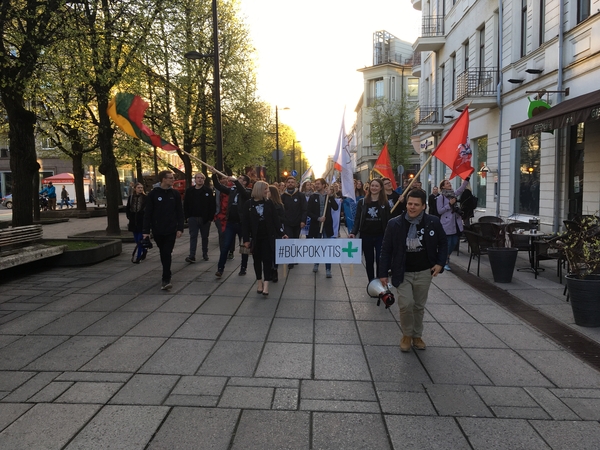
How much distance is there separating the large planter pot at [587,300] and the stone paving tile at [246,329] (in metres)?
3.71

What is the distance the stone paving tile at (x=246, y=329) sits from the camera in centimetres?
548

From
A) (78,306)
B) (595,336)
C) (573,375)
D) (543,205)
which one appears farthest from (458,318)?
(543,205)

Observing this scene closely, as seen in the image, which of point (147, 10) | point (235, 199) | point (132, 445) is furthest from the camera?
point (147, 10)

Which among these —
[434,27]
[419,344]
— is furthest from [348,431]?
[434,27]

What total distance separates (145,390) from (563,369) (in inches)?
148

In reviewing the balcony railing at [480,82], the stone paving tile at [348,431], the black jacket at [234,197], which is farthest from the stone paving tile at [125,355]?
the balcony railing at [480,82]

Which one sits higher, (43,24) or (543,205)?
(43,24)

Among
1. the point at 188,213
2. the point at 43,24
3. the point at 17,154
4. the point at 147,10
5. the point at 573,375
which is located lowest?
the point at 573,375

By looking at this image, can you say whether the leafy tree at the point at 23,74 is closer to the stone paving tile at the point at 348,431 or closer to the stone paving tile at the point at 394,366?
the stone paving tile at the point at 394,366

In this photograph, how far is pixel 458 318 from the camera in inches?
252

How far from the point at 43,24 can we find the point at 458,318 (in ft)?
31.8

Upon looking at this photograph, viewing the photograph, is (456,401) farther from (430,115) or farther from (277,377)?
(430,115)

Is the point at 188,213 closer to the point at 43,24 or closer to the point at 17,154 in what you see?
the point at 17,154

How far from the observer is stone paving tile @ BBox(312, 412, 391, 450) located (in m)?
3.23
